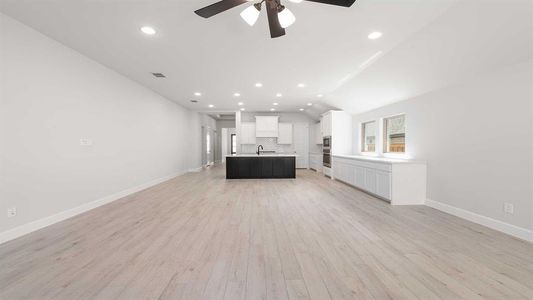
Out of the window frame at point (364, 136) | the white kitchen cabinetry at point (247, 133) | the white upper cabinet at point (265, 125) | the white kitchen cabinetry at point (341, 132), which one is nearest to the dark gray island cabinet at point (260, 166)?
the white kitchen cabinetry at point (341, 132)

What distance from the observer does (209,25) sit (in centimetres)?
268

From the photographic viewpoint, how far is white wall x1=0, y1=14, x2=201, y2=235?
2.58m

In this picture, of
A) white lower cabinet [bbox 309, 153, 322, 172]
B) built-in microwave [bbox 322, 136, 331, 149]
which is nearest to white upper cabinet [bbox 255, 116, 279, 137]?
white lower cabinet [bbox 309, 153, 322, 172]

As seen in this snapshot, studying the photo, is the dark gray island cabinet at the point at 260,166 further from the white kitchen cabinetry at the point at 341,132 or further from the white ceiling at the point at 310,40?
the white ceiling at the point at 310,40

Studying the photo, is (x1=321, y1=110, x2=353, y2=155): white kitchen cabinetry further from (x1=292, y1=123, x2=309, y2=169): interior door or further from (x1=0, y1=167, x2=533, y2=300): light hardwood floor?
(x1=0, y1=167, x2=533, y2=300): light hardwood floor

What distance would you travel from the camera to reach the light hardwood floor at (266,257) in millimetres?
1646

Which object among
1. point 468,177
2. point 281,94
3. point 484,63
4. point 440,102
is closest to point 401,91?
point 440,102

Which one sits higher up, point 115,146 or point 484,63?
point 484,63

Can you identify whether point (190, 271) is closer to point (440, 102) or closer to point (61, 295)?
point (61, 295)

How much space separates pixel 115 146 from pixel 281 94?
448 centimetres

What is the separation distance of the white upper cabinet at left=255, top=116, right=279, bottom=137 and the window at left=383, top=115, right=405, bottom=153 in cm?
473

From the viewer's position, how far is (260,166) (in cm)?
720

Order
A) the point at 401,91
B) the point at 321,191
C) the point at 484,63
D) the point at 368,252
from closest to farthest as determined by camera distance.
→ the point at 368,252, the point at 484,63, the point at 401,91, the point at 321,191

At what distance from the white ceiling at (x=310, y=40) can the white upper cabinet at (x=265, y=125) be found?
4.41 m
